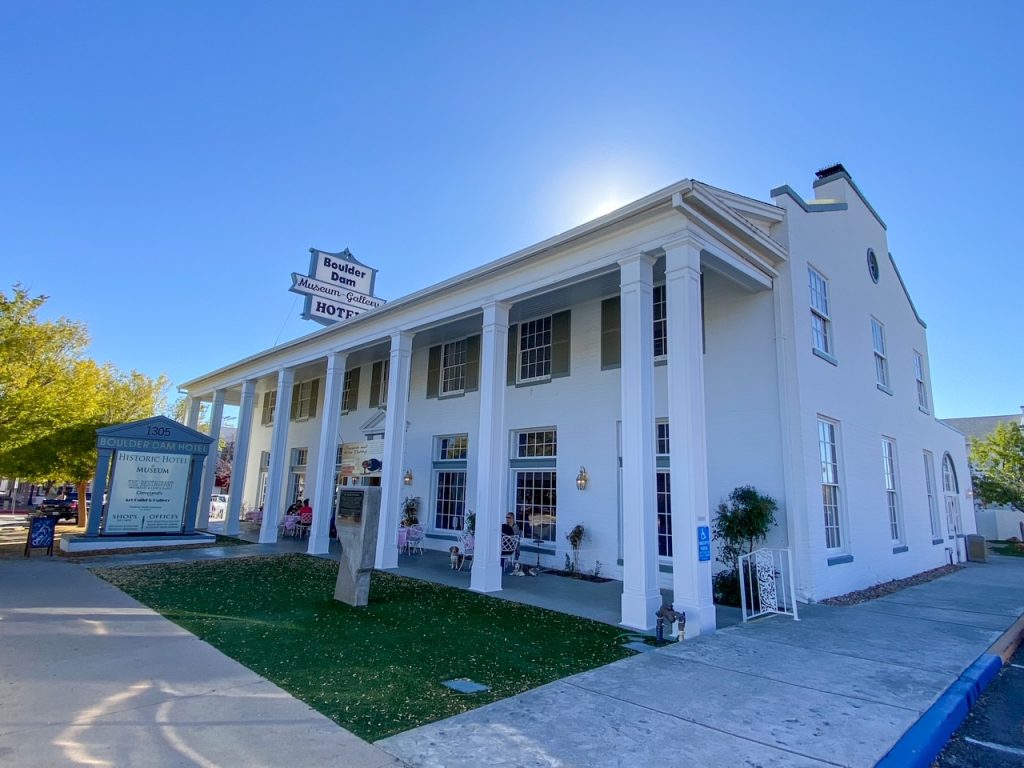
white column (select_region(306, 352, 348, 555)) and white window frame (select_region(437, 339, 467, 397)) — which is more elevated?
white window frame (select_region(437, 339, 467, 397))

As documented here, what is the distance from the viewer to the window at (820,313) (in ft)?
33.1

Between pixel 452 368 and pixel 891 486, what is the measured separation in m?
10.6

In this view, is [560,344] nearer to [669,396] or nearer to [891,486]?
[669,396]

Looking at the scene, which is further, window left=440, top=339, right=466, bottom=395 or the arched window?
the arched window

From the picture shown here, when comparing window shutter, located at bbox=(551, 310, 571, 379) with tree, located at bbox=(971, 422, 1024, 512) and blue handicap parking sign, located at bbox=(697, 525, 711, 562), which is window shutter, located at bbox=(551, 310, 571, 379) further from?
tree, located at bbox=(971, 422, 1024, 512)

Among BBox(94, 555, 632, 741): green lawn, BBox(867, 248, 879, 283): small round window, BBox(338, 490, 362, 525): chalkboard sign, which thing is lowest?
BBox(94, 555, 632, 741): green lawn

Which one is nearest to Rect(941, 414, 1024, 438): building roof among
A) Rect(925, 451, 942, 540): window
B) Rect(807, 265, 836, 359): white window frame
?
Rect(925, 451, 942, 540): window

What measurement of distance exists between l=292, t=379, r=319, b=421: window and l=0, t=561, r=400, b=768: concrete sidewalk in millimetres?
13547

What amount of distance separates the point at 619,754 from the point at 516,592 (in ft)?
19.0

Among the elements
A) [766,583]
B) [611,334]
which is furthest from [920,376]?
[766,583]

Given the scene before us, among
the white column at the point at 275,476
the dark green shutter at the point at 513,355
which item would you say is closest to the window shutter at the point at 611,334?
the dark green shutter at the point at 513,355

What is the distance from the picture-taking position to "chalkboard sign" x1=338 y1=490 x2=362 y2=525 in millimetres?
7945

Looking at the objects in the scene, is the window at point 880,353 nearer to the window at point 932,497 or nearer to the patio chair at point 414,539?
the window at point 932,497

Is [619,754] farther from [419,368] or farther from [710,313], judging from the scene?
[419,368]
